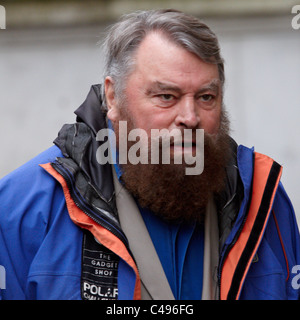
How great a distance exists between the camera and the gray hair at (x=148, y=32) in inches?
108

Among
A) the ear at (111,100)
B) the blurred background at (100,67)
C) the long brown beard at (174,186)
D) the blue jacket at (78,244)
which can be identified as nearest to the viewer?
the blue jacket at (78,244)

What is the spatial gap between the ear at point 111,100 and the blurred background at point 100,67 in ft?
8.64

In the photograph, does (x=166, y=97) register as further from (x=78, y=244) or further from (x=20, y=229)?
(x=20, y=229)

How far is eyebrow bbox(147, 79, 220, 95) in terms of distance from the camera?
2684mm

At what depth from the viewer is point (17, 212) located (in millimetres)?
2562

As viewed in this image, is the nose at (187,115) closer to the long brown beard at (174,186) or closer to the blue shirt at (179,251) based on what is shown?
the long brown beard at (174,186)

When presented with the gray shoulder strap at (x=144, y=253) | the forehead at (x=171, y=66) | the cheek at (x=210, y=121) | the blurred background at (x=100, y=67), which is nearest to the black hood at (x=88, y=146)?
the gray shoulder strap at (x=144, y=253)

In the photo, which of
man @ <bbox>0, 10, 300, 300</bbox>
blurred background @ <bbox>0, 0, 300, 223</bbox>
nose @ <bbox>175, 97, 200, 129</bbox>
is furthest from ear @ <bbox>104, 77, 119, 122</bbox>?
blurred background @ <bbox>0, 0, 300, 223</bbox>

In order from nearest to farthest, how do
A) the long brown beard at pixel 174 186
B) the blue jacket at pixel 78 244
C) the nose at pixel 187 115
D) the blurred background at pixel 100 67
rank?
the blue jacket at pixel 78 244 → the nose at pixel 187 115 → the long brown beard at pixel 174 186 → the blurred background at pixel 100 67

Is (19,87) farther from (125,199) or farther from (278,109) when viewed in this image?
(125,199)

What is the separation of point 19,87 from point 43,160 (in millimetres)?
3163
